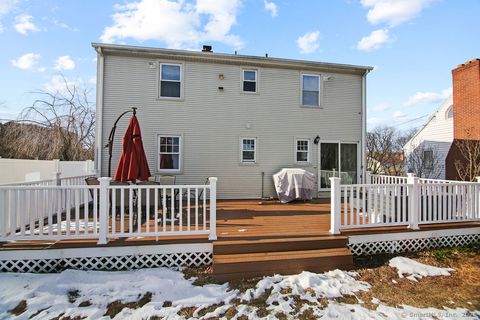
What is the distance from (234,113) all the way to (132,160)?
14.6ft

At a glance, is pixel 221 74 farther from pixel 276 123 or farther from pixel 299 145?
pixel 299 145

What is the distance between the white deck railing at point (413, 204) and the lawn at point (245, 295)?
951 millimetres

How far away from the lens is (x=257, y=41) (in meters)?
10.3

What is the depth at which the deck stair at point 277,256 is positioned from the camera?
3.87 metres

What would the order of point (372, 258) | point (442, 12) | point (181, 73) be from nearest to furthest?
point (372, 258) < point (442, 12) < point (181, 73)

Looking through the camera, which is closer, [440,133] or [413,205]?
[413,205]

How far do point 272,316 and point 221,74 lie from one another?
24.3ft

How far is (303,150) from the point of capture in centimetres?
921

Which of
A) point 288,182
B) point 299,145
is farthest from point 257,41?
point 288,182

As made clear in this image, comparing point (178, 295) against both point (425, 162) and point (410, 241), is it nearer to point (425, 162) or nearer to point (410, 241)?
point (410, 241)

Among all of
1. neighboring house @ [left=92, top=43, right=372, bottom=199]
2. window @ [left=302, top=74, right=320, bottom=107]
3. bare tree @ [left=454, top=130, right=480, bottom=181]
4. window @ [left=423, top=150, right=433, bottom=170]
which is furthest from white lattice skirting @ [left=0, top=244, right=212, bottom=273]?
window @ [left=423, top=150, right=433, bottom=170]

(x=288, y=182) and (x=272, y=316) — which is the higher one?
(x=288, y=182)

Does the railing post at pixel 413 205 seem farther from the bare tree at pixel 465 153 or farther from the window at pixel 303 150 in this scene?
the bare tree at pixel 465 153

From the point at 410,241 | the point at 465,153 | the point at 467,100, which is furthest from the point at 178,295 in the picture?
the point at 467,100
